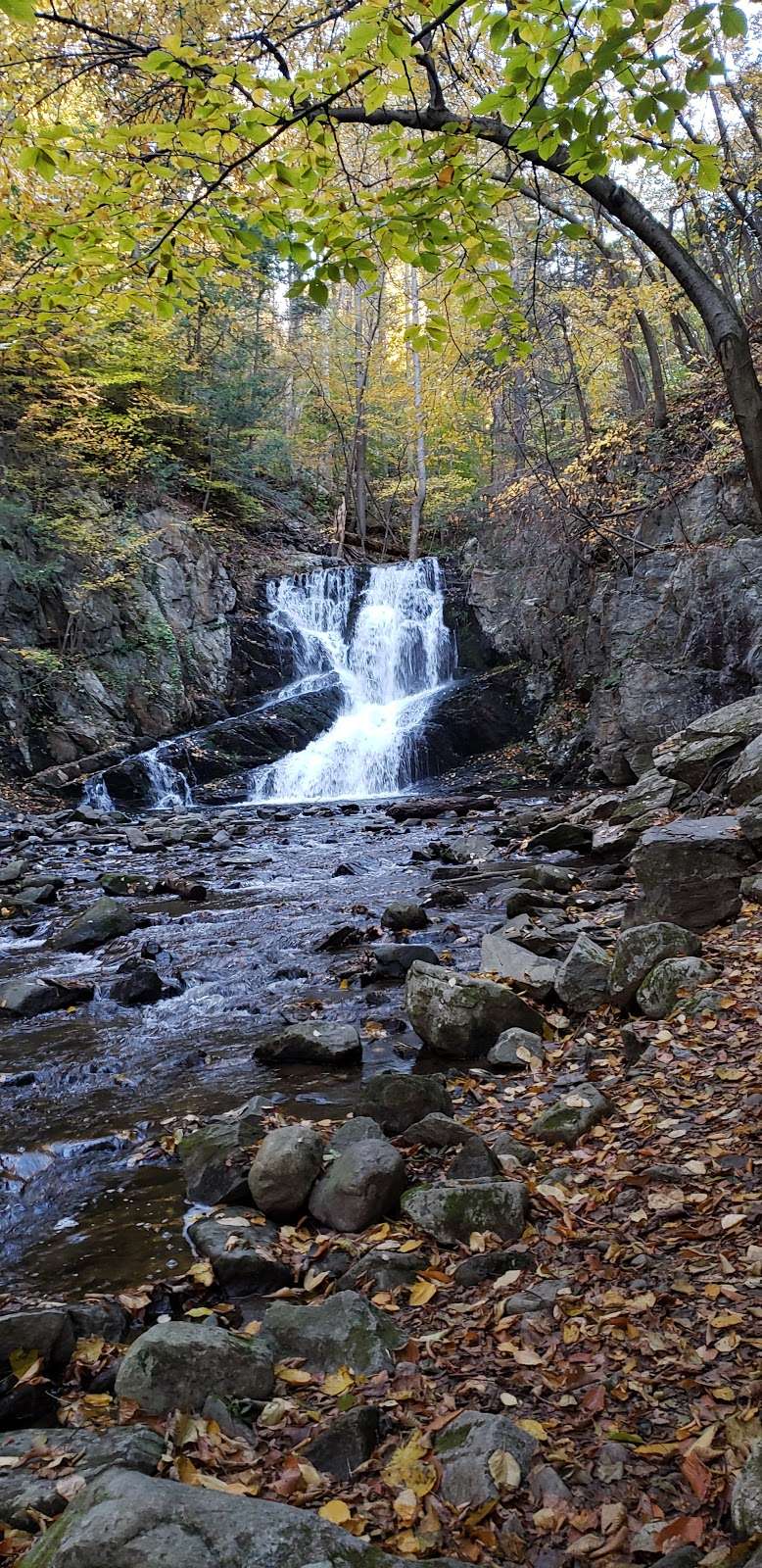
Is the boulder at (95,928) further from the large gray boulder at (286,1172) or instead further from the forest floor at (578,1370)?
the forest floor at (578,1370)

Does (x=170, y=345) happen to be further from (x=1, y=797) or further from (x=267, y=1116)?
(x=267, y=1116)

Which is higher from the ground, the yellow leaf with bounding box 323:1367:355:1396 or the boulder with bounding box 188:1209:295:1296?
the yellow leaf with bounding box 323:1367:355:1396

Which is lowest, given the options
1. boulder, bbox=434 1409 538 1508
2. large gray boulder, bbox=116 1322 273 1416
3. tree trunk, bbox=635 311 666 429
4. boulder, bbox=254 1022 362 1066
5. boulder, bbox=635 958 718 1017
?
boulder, bbox=254 1022 362 1066

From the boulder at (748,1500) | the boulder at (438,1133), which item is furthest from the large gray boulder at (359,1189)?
the boulder at (748,1500)

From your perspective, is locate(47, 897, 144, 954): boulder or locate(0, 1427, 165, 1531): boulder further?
locate(47, 897, 144, 954): boulder

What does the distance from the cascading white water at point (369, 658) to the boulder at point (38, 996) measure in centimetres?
1268

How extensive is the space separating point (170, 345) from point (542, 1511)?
24184mm

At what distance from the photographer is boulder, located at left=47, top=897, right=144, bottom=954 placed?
824 centimetres

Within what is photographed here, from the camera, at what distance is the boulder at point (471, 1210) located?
10.5ft

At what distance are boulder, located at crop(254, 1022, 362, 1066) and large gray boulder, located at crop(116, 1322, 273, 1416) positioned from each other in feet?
8.91

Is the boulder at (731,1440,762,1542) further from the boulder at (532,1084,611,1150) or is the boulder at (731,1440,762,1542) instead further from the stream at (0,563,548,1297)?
the stream at (0,563,548,1297)

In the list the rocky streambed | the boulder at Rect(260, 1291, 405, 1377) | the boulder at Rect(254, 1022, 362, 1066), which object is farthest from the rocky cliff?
the boulder at Rect(260, 1291, 405, 1377)

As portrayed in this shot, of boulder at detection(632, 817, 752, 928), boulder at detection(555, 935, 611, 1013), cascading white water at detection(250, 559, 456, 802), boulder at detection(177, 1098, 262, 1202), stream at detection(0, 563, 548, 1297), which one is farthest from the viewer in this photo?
cascading white water at detection(250, 559, 456, 802)

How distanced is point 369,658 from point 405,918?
15710 millimetres
